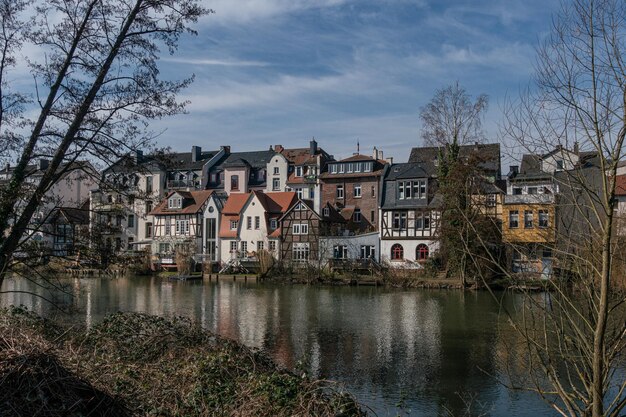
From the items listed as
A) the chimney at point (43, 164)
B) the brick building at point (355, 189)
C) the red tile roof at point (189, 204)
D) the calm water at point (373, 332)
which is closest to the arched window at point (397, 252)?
the brick building at point (355, 189)

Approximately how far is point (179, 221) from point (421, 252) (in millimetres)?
25353

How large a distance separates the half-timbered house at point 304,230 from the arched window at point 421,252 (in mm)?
7307

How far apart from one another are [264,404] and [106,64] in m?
7.94

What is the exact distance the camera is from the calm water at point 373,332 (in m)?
12.6

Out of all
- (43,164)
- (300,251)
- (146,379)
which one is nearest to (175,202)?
(300,251)

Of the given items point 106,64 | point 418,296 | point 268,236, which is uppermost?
point 106,64

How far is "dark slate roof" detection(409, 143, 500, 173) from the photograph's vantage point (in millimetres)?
38938

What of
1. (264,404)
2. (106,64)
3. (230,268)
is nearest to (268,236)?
(230,268)

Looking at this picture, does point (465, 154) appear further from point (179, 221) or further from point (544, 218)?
point (544, 218)

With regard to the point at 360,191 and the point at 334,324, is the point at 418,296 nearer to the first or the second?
the point at 334,324

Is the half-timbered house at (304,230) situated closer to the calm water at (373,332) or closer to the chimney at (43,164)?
the calm water at (373,332)

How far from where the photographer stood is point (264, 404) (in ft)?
25.2

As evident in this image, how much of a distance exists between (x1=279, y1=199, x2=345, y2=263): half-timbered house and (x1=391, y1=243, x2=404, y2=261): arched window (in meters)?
5.30

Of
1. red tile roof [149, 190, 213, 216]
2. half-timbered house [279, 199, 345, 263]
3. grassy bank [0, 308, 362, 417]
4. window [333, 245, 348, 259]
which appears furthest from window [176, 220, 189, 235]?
grassy bank [0, 308, 362, 417]
